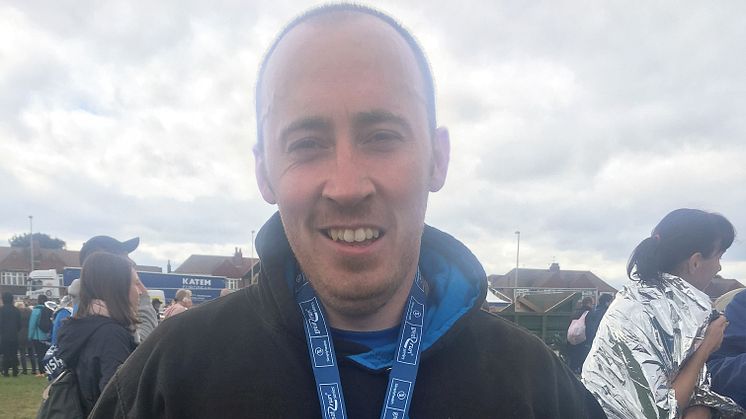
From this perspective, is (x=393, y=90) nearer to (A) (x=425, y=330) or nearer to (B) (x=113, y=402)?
(A) (x=425, y=330)

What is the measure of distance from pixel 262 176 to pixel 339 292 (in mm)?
400

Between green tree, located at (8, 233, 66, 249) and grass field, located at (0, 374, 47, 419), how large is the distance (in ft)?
208

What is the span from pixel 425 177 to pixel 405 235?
165mm

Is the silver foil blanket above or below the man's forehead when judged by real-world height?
below

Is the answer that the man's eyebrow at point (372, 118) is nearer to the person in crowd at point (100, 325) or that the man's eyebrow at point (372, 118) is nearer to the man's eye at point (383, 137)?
the man's eye at point (383, 137)

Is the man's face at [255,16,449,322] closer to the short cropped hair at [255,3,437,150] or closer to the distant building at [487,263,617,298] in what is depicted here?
the short cropped hair at [255,3,437,150]

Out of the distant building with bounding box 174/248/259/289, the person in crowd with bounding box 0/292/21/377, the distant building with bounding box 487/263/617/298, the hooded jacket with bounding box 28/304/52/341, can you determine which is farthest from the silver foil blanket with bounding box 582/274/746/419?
the distant building with bounding box 487/263/617/298

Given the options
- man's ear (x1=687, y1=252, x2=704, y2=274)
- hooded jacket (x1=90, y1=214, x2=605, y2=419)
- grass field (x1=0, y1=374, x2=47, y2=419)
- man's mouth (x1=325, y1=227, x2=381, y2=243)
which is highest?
man's mouth (x1=325, y1=227, x2=381, y2=243)

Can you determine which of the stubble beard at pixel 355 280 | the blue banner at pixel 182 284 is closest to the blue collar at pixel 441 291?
the stubble beard at pixel 355 280

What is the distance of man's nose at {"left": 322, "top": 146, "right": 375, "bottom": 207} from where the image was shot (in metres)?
1.24

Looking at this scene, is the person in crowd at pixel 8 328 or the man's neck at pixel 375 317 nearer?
the man's neck at pixel 375 317

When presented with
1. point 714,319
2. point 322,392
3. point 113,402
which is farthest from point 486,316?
point 714,319

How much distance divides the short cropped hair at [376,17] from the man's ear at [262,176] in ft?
0.06

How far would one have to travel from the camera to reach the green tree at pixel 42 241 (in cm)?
6619
